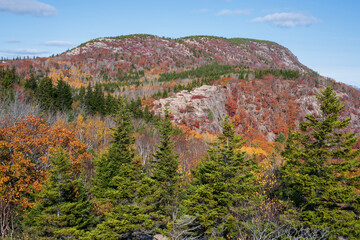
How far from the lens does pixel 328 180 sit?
20.3 metres

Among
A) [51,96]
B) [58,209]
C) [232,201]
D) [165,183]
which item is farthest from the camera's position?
[51,96]

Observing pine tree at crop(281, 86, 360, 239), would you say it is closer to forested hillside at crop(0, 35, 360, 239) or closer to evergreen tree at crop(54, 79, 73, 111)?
forested hillside at crop(0, 35, 360, 239)

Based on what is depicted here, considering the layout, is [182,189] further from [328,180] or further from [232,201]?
[328,180]

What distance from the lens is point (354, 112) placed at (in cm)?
12788

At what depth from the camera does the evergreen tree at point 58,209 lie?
17.6 metres

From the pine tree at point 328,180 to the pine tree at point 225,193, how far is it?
4192 mm

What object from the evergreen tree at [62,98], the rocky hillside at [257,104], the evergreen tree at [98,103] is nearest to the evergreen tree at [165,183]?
the evergreen tree at [98,103]

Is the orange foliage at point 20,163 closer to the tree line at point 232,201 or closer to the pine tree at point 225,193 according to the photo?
the tree line at point 232,201

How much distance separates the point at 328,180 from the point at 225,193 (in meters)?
Answer: 8.60

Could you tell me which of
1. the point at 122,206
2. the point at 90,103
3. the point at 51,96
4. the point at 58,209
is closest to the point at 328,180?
the point at 122,206

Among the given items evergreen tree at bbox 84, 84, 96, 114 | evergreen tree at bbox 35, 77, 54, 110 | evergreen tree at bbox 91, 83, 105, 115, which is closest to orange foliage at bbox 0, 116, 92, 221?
evergreen tree at bbox 35, 77, 54, 110

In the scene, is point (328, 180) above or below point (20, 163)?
above

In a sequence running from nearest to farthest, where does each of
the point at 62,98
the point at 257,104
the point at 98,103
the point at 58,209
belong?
1. the point at 58,209
2. the point at 62,98
3. the point at 98,103
4. the point at 257,104

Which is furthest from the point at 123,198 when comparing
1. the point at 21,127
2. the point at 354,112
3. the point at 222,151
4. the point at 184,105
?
the point at 354,112
